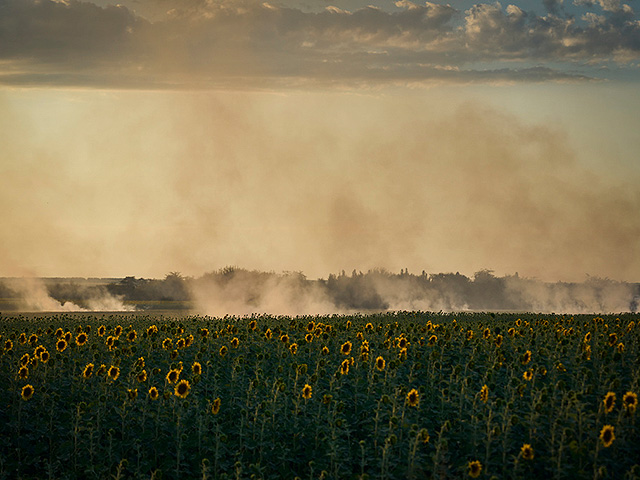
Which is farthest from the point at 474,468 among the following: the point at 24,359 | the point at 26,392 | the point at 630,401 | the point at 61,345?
the point at 61,345

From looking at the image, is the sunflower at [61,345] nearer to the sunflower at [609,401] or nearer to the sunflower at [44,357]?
the sunflower at [44,357]

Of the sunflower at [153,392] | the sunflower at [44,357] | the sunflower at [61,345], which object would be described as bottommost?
the sunflower at [61,345]

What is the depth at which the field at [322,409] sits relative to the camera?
1306 centimetres

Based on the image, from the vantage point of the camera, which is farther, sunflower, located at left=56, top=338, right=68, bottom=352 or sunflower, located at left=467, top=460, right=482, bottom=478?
sunflower, located at left=56, top=338, right=68, bottom=352

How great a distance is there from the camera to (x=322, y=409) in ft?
51.5

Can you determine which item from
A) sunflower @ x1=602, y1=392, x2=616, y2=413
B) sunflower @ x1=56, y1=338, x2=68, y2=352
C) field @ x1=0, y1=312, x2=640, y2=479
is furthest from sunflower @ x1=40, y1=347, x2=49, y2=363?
sunflower @ x1=602, y1=392, x2=616, y2=413

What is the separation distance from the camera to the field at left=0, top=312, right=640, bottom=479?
1306 centimetres

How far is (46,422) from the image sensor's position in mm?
15477

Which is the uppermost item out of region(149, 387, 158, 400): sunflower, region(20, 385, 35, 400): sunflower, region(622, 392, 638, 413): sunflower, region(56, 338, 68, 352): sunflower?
region(622, 392, 638, 413): sunflower

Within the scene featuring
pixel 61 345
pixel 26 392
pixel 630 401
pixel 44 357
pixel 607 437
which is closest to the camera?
pixel 607 437

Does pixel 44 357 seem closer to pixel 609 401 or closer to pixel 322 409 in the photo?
pixel 322 409

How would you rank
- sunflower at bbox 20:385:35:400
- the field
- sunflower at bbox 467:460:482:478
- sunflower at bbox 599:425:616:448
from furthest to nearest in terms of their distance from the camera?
sunflower at bbox 20:385:35:400, the field, sunflower at bbox 599:425:616:448, sunflower at bbox 467:460:482:478

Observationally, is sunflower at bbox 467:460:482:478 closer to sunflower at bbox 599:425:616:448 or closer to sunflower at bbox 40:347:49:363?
sunflower at bbox 599:425:616:448

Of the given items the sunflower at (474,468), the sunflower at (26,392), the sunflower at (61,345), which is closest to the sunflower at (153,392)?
the sunflower at (26,392)
